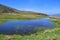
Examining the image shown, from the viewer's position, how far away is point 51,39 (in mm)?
17609

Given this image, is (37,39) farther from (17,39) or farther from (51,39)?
(17,39)

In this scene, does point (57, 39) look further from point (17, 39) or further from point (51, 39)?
point (17, 39)

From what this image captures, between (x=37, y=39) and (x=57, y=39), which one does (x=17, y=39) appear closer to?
(x=37, y=39)

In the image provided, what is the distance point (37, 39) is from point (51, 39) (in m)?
1.64

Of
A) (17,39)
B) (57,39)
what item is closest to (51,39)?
(57,39)

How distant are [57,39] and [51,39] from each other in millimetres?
651

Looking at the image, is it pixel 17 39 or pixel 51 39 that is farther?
pixel 17 39

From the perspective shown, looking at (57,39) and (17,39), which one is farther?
(17,39)

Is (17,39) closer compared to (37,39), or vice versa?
(37,39)

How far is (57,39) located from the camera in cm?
1742

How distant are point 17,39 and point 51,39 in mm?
4792

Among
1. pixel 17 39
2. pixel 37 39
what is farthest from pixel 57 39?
pixel 17 39

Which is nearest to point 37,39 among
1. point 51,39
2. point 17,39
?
point 51,39
